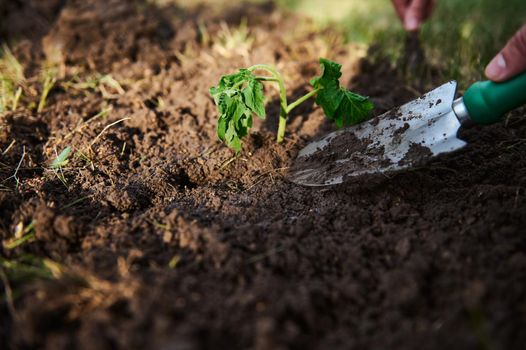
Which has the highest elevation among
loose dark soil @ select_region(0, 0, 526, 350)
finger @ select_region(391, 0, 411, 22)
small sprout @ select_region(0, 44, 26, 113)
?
small sprout @ select_region(0, 44, 26, 113)

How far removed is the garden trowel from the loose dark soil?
0.09 meters

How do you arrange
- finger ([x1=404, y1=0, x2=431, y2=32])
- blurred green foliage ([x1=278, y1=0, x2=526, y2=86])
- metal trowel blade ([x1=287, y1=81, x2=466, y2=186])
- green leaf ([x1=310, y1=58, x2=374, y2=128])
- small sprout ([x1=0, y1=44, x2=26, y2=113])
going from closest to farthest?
metal trowel blade ([x1=287, y1=81, x2=466, y2=186]) → green leaf ([x1=310, y1=58, x2=374, y2=128]) → small sprout ([x1=0, y1=44, x2=26, y2=113]) → finger ([x1=404, y1=0, x2=431, y2=32]) → blurred green foliage ([x1=278, y1=0, x2=526, y2=86])

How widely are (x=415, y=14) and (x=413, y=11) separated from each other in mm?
25

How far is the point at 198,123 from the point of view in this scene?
8.47ft

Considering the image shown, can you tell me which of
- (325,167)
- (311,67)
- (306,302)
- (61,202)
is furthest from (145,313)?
(311,67)

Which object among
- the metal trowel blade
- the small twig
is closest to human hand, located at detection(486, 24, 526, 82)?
the metal trowel blade

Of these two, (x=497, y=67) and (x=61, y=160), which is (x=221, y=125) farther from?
(x=497, y=67)

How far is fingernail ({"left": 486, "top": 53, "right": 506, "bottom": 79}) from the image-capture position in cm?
173

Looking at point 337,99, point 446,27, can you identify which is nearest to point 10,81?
point 337,99

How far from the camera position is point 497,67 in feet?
5.71

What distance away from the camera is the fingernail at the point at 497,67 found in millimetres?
1727

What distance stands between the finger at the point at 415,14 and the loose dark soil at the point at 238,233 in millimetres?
395

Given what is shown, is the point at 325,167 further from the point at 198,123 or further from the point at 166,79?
the point at 166,79

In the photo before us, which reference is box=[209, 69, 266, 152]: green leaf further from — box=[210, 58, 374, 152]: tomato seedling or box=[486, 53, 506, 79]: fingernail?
box=[486, 53, 506, 79]: fingernail
